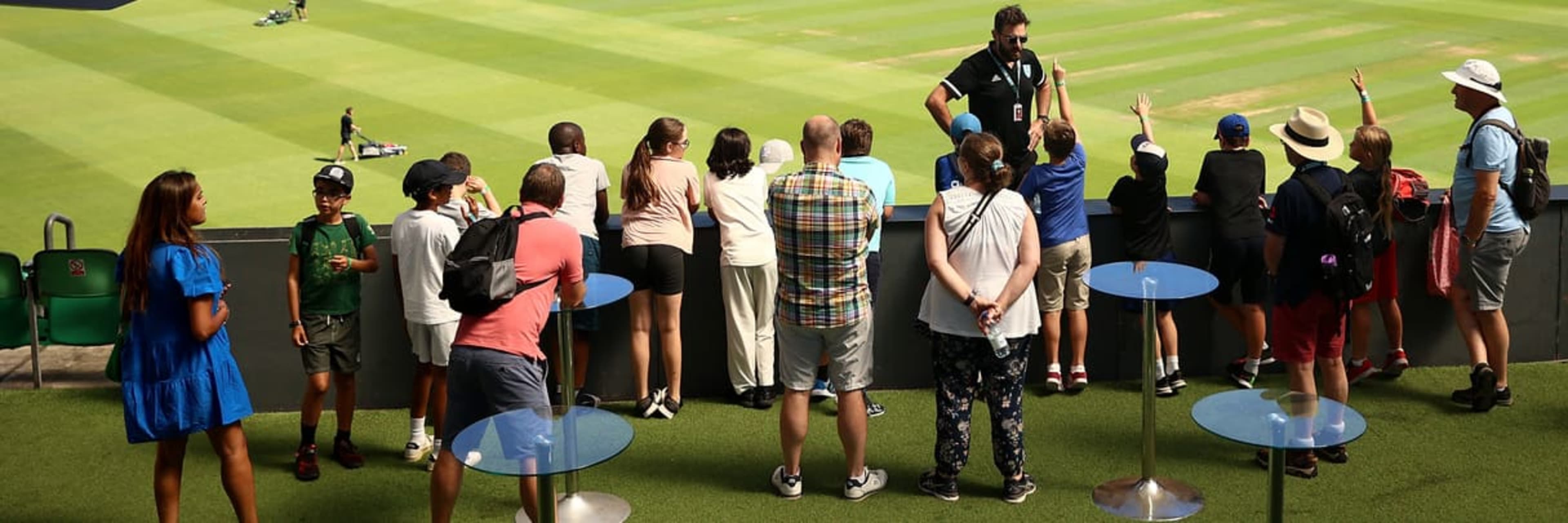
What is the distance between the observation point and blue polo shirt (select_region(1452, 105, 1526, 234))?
8.81 metres

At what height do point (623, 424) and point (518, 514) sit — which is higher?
point (623, 424)

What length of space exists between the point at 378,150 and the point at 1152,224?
47.7 feet

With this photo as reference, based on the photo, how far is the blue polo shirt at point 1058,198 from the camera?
9.11m

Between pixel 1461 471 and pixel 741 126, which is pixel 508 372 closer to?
pixel 1461 471

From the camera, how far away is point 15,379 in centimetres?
1029

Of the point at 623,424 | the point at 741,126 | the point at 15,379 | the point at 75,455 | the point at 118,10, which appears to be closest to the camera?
the point at 623,424

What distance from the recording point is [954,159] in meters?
9.40

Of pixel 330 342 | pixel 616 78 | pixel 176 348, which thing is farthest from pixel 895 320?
pixel 616 78

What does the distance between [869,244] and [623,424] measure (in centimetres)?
330

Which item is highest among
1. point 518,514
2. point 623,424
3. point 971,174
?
point 971,174

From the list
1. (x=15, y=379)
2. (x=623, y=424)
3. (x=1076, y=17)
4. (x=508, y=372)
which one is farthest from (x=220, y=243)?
(x=1076, y=17)

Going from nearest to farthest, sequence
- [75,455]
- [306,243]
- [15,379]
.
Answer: [306,243], [75,455], [15,379]

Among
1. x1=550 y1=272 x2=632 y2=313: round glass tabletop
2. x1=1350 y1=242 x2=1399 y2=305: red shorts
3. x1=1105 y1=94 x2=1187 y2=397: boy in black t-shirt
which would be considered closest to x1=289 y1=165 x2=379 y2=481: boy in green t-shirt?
x1=550 y1=272 x2=632 y2=313: round glass tabletop

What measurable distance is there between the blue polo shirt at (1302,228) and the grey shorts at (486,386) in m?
3.41
